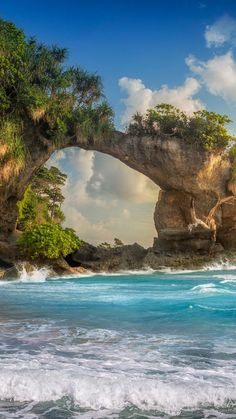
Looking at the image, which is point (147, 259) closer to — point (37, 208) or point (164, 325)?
point (37, 208)

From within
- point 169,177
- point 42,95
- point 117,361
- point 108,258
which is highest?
point 42,95

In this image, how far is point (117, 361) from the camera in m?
5.10

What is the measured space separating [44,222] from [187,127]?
10.3 meters

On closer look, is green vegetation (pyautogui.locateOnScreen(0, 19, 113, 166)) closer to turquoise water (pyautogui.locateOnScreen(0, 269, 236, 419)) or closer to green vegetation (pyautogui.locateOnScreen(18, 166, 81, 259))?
green vegetation (pyautogui.locateOnScreen(18, 166, 81, 259))

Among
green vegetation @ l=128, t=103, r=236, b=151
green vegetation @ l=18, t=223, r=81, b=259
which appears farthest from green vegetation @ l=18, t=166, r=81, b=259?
green vegetation @ l=128, t=103, r=236, b=151

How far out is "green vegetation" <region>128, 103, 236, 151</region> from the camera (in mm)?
26703

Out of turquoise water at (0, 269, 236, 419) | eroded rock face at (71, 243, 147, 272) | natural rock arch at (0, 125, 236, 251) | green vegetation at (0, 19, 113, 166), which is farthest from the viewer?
eroded rock face at (71, 243, 147, 272)

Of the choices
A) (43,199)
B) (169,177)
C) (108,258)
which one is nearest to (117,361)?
(108,258)

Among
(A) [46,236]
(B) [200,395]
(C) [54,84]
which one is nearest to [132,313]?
(B) [200,395]

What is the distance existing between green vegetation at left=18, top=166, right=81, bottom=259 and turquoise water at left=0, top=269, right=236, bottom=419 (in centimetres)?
1168

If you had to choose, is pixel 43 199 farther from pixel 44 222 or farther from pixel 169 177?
pixel 169 177

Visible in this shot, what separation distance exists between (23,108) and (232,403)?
20.4 m

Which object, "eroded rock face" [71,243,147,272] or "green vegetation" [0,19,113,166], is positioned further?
"eroded rock face" [71,243,147,272]

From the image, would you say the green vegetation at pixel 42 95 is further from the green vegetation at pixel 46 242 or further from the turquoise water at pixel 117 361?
the turquoise water at pixel 117 361
